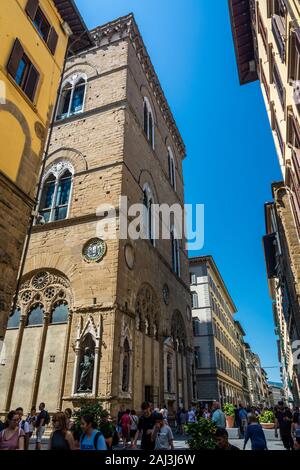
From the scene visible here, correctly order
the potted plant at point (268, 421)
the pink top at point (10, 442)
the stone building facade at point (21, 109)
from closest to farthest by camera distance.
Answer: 1. the pink top at point (10, 442)
2. the stone building facade at point (21, 109)
3. the potted plant at point (268, 421)

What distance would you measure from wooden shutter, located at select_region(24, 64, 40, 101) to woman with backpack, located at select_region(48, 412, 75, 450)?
8967 millimetres

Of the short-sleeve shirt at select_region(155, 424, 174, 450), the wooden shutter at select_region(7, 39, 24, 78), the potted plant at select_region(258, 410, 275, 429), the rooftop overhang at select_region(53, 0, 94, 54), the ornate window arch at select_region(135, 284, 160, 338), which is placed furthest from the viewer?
the potted plant at select_region(258, 410, 275, 429)

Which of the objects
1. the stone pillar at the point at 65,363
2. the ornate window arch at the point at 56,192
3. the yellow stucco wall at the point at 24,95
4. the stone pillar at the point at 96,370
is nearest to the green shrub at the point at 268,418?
the stone pillar at the point at 96,370

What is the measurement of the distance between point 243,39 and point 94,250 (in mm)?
12032

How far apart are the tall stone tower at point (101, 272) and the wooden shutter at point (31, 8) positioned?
21.8ft

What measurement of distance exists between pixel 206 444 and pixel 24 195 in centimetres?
750

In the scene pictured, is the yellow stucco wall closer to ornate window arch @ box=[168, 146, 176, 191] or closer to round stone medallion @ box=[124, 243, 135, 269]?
round stone medallion @ box=[124, 243, 135, 269]

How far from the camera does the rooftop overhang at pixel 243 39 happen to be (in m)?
13.6

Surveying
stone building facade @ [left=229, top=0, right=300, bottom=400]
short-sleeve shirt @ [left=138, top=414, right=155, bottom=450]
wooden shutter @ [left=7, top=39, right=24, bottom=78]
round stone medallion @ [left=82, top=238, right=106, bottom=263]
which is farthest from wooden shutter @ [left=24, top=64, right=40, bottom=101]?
short-sleeve shirt @ [left=138, top=414, right=155, bottom=450]

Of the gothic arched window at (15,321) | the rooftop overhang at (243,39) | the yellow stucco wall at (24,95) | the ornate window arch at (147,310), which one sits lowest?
the gothic arched window at (15,321)

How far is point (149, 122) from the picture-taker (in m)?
22.5

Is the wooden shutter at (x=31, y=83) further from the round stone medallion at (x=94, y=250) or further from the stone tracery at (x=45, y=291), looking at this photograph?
the stone tracery at (x=45, y=291)

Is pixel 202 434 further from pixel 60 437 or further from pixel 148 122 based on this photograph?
pixel 148 122

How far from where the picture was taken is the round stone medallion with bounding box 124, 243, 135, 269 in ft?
44.7
